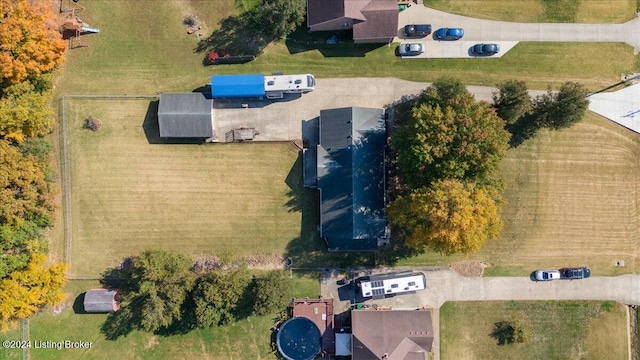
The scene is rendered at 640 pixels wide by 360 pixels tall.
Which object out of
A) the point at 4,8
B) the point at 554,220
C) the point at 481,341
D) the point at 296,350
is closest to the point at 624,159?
the point at 554,220

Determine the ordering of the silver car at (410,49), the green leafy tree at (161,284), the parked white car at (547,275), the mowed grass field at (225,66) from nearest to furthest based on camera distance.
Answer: the green leafy tree at (161,284) < the parked white car at (547,275) < the silver car at (410,49) < the mowed grass field at (225,66)

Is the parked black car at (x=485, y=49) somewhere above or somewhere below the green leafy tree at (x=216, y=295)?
above

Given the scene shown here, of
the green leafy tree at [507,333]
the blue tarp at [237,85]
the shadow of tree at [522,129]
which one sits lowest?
the green leafy tree at [507,333]

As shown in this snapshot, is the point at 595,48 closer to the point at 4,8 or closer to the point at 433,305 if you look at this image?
the point at 433,305

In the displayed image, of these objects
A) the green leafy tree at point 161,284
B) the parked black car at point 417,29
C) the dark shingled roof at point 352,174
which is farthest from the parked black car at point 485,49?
the green leafy tree at point 161,284

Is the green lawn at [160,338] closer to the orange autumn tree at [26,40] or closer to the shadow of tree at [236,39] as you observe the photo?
the orange autumn tree at [26,40]

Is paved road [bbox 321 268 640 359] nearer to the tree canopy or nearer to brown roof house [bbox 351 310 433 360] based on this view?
brown roof house [bbox 351 310 433 360]

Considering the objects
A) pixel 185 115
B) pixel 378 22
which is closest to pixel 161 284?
pixel 185 115
